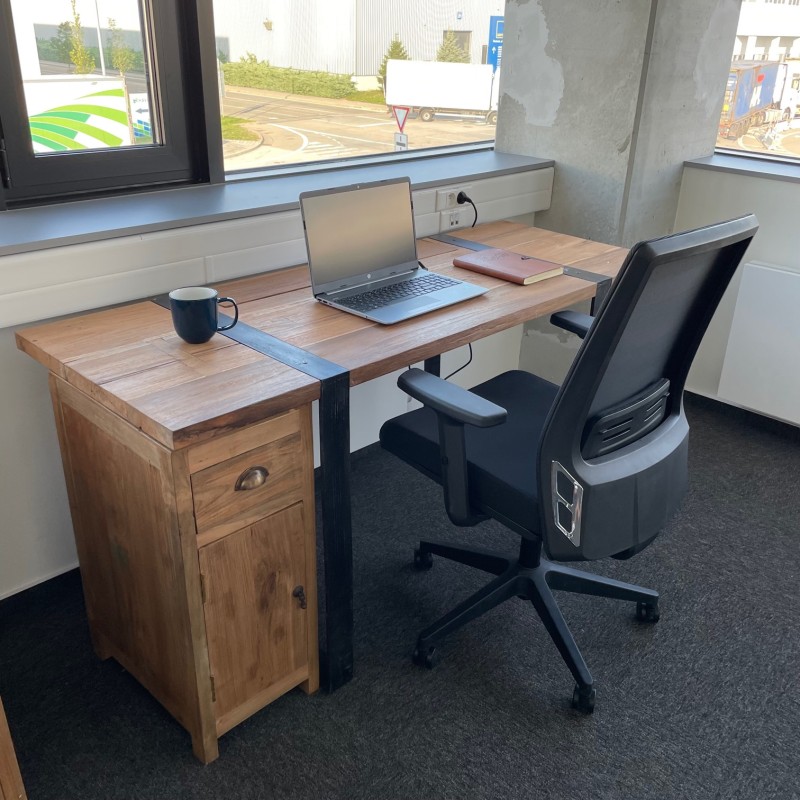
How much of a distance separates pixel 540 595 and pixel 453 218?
3.92ft

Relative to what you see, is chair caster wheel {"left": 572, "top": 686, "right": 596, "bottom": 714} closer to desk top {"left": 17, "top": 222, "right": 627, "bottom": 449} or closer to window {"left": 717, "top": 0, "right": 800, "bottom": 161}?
desk top {"left": 17, "top": 222, "right": 627, "bottom": 449}

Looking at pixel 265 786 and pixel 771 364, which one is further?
pixel 771 364

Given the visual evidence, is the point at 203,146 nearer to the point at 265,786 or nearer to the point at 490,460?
the point at 490,460

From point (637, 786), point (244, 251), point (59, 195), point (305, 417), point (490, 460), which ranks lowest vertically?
point (637, 786)

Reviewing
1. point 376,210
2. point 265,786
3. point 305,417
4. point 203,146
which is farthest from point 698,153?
point 265,786

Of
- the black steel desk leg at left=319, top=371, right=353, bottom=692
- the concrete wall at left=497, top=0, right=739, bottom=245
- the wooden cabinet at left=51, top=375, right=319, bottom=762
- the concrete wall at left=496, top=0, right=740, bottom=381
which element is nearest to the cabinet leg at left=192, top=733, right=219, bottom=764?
the wooden cabinet at left=51, top=375, right=319, bottom=762

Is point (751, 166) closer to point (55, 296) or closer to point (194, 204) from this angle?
point (194, 204)

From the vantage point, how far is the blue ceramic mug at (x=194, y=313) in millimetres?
1447

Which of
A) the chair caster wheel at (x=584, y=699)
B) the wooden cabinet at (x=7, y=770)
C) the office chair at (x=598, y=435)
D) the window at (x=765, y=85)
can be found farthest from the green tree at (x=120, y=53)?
the window at (x=765, y=85)

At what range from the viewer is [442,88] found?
2760 mm

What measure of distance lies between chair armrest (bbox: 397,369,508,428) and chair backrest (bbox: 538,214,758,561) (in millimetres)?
108

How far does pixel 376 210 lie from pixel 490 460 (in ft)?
2.24

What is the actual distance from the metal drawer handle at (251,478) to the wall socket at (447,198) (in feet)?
4.04

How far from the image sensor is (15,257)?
155 cm
